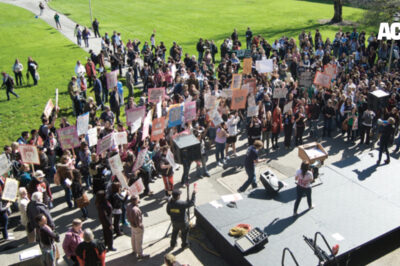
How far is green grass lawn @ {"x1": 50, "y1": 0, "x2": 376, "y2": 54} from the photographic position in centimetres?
3925

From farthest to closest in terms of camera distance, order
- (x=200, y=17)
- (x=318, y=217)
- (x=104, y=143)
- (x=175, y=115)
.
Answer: (x=200, y=17) → (x=175, y=115) → (x=104, y=143) → (x=318, y=217)

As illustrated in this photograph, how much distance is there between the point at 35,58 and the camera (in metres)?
32.0

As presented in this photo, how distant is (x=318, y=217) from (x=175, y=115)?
644 centimetres

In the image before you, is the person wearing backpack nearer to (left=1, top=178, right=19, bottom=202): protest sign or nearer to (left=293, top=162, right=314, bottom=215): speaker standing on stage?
(left=1, top=178, right=19, bottom=202): protest sign

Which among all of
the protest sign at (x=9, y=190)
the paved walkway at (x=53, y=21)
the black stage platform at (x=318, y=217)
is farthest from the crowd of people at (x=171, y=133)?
the paved walkway at (x=53, y=21)

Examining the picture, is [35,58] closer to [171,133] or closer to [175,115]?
[175,115]

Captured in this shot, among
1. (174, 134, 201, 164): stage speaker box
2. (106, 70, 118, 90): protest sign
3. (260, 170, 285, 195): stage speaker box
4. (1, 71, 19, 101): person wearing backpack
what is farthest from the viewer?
(1, 71, 19, 101): person wearing backpack

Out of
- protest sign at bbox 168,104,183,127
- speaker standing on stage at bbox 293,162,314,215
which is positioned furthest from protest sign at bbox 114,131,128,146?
speaker standing on stage at bbox 293,162,314,215

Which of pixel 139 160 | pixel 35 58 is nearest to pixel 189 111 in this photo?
pixel 139 160

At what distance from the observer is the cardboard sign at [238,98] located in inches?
658

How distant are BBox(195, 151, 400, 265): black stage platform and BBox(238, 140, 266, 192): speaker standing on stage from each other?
2.26ft

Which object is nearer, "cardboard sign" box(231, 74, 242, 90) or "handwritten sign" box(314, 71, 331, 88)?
"cardboard sign" box(231, 74, 242, 90)

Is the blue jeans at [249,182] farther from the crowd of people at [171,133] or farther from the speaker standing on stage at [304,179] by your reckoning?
the speaker standing on stage at [304,179]

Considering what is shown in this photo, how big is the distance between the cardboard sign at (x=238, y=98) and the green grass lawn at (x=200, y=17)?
656 inches
